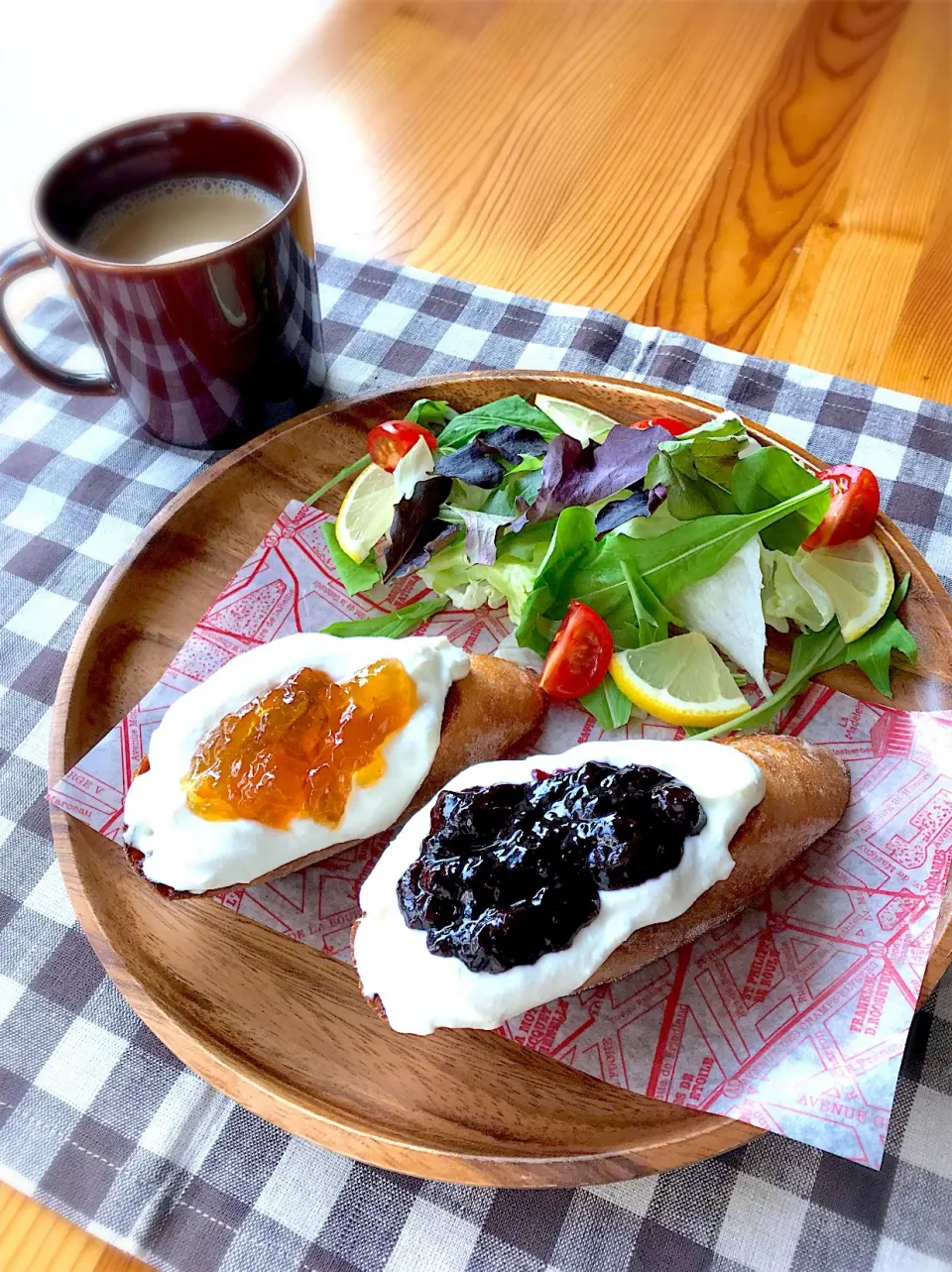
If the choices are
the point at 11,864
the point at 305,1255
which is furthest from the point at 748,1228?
the point at 11,864

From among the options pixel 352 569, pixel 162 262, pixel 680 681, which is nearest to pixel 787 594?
pixel 680 681

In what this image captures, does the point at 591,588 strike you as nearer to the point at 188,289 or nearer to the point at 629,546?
the point at 629,546

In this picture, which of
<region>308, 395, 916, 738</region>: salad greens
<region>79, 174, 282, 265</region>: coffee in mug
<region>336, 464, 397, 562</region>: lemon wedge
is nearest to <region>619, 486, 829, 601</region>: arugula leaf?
<region>308, 395, 916, 738</region>: salad greens

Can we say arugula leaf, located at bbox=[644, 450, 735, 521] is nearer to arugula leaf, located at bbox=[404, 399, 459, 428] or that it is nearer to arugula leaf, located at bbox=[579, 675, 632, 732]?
arugula leaf, located at bbox=[579, 675, 632, 732]

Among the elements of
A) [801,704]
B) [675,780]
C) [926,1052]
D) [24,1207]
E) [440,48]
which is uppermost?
[440,48]

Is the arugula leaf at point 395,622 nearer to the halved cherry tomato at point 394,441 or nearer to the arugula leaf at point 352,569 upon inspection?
→ the arugula leaf at point 352,569

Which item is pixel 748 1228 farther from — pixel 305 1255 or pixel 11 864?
pixel 11 864
